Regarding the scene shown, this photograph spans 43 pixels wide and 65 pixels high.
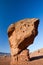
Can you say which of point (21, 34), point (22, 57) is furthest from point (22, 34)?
point (22, 57)

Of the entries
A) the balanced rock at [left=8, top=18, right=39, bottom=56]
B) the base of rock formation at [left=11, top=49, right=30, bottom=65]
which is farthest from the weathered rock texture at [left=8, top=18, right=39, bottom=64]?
the base of rock formation at [left=11, top=49, right=30, bottom=65]

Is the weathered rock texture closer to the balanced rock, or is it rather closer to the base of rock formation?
the balanced rock

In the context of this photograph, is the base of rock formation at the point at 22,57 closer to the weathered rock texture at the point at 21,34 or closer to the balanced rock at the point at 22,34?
the weathered rock texture at the point at 21,34

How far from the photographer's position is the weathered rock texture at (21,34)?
27.8 m

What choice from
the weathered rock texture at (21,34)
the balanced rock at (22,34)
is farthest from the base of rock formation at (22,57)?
the balanced rock at (22,34)

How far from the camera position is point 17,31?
2933 cm

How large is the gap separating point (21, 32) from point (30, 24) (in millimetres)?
2191

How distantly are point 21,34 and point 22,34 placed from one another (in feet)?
0.67

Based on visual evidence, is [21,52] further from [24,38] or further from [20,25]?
[20,25]

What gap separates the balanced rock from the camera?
1093 inches

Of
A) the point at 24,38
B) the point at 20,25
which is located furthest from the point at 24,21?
the point at 24,38

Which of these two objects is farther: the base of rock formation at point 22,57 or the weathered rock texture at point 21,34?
the base of rock formation at point 22,57

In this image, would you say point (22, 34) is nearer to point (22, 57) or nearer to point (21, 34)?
point (21, 34)

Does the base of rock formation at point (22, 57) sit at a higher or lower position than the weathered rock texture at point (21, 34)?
lower
